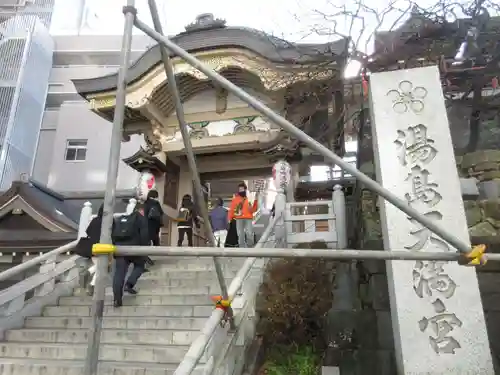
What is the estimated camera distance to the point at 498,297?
5.12m

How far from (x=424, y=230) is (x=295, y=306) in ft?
5.85

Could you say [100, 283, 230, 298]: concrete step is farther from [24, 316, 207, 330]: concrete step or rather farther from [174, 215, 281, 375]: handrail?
[174, 215, 281, 375]: handrail

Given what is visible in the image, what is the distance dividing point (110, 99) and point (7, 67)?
420 inches

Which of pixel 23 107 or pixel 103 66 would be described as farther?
pixel 103 66

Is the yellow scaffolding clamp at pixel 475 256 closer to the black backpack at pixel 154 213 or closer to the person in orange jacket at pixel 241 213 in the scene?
the black backpack at pixel 154 213

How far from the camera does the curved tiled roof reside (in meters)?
9.68

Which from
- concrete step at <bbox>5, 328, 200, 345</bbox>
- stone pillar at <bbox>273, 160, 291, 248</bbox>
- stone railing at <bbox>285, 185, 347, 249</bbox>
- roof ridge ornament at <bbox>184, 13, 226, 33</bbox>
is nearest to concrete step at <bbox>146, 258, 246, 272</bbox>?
stone pillar at <bbox>273, 160, 291, 248</bbox>

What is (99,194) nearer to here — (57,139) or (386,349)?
(57,139)

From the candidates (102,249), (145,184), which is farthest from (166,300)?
(145,184)

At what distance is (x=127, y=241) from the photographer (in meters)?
5.93

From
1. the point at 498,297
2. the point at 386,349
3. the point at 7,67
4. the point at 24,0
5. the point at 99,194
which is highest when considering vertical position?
the point at 24,0

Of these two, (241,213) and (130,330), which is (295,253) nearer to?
(130,330)

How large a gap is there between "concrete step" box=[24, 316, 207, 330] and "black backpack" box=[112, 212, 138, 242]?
3.75 feet

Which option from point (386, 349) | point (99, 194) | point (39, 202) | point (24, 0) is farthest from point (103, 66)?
point (386, 349)
